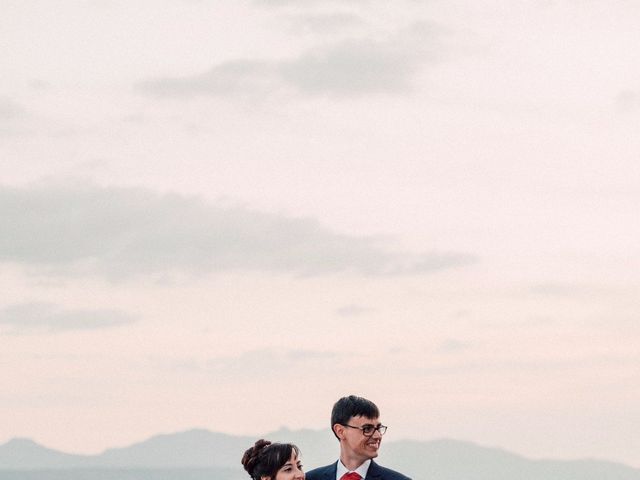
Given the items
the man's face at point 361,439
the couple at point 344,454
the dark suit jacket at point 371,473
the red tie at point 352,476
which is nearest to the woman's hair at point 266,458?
the couple at point 344,454

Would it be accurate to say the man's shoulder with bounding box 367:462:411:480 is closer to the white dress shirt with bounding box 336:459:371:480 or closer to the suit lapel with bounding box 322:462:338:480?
the white dress shirt with bounding box 336:459:371:480

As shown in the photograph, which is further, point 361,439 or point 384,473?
point 384,473

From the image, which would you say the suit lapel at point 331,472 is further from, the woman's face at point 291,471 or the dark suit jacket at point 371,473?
the woman's face at point 291,471

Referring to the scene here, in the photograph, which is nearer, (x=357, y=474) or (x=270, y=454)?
(x=270, y=454)

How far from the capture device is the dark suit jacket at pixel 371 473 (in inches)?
685

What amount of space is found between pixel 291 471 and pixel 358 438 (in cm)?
107

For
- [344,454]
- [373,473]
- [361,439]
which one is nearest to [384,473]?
[373,473]

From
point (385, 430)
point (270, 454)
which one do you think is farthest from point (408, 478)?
point (270, 454)

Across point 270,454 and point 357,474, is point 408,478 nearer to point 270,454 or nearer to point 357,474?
point 357,474

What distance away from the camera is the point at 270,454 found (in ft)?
53.6

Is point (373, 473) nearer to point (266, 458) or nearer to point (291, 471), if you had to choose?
point (291, 471)

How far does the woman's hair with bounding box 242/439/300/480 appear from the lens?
16.2 m

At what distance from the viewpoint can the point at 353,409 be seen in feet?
55.4

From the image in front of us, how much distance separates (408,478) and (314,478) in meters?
1.37
